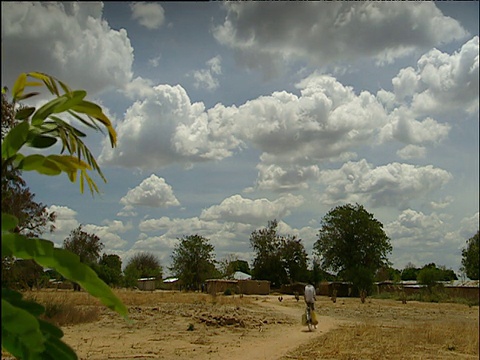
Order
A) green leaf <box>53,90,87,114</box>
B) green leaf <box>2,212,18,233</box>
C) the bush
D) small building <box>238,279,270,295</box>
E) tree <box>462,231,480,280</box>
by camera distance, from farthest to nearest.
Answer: small building <box>238,279,270,295</box>, the bush, tree <box>462,231,480,280</box>, green leaf <box>53,90,87,114</box>, green leaf <box>2,212,18,233</box>

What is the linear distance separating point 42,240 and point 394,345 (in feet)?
36.3

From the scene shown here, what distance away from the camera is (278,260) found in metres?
65.8

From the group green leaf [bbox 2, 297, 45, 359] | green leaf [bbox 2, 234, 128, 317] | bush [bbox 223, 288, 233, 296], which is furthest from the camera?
bush [bbox 223, 288, 233, 296]

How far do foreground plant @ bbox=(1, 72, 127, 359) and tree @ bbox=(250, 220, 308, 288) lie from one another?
6168 cm

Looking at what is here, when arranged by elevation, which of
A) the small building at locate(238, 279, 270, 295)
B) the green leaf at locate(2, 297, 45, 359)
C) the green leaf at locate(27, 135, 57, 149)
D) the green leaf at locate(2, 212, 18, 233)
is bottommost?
the green leaf at locate(2, 297, 45, 359)

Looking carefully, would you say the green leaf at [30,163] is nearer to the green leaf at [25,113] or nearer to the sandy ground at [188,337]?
the green leaf at [25,113]

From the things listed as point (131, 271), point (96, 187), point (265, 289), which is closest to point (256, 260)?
point (265, 289)

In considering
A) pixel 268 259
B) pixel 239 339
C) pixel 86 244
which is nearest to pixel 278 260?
pixel 268 259

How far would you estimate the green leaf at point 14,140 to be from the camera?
7.88ft

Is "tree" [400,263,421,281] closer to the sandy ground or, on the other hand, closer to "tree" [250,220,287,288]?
"tree" [250,220,287,288]

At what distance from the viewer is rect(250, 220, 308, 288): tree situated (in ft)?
212

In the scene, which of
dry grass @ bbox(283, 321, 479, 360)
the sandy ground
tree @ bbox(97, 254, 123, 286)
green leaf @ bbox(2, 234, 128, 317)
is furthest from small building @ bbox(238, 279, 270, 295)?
green leaf @ bbox(2, 234, 128, 317)

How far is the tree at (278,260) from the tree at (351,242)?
25.6ft

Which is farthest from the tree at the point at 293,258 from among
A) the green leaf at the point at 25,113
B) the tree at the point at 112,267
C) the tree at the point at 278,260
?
the green leaf at the point at 25,113
